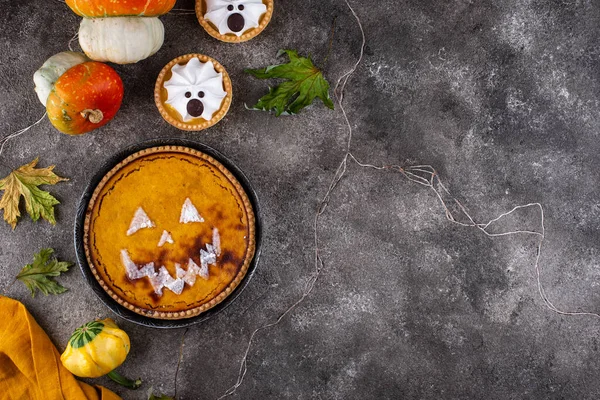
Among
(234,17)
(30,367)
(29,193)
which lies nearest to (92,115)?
(29,193)

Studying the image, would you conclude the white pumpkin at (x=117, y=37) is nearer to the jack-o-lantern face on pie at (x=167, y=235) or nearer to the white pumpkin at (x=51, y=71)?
the white pumpkin at (x=51, y=71)

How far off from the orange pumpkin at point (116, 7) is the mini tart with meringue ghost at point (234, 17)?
0.74 feet

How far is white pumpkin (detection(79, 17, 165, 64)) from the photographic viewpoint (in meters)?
1.89

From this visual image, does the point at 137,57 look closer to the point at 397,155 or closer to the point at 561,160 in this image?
the point at 397,155

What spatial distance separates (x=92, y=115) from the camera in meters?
1.93

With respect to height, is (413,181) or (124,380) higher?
(413,181)

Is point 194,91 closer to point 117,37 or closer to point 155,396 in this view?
point 117,37

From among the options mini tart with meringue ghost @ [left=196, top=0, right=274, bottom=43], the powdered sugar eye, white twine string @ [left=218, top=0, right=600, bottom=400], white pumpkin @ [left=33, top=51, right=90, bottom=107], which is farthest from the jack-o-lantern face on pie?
mini tart with meringue ghost @ [left=196, top=0, right=274, bottom=43]

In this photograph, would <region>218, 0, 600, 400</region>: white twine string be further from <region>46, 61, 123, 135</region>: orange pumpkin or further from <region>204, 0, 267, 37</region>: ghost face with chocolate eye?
<region>46, 61, 123, 135</region>: orange pumpkin

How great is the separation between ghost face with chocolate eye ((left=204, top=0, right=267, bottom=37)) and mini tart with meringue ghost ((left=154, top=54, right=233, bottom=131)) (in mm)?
150

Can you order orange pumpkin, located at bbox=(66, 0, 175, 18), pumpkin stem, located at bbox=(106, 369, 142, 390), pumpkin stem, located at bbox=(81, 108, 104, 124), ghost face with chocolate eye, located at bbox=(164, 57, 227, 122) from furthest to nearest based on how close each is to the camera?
1. pumpkin stem, located at bbox=(106, 369, 142, 390)
2. ghost face with chocolate eye, located at bbox=(164, 57, 227, 122)
3. pumpkin stem, located at bbox=(81, 108, 104, 124)
4. orange pumpkin, located at bbox=(66, 0, 175, 18)

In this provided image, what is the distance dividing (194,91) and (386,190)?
2.99ft

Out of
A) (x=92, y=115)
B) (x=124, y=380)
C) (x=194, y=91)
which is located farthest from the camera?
(x=124, y=380)

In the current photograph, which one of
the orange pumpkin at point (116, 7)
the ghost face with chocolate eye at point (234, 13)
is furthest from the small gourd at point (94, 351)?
the ghost face with chocolate eye at point (234, 13)
